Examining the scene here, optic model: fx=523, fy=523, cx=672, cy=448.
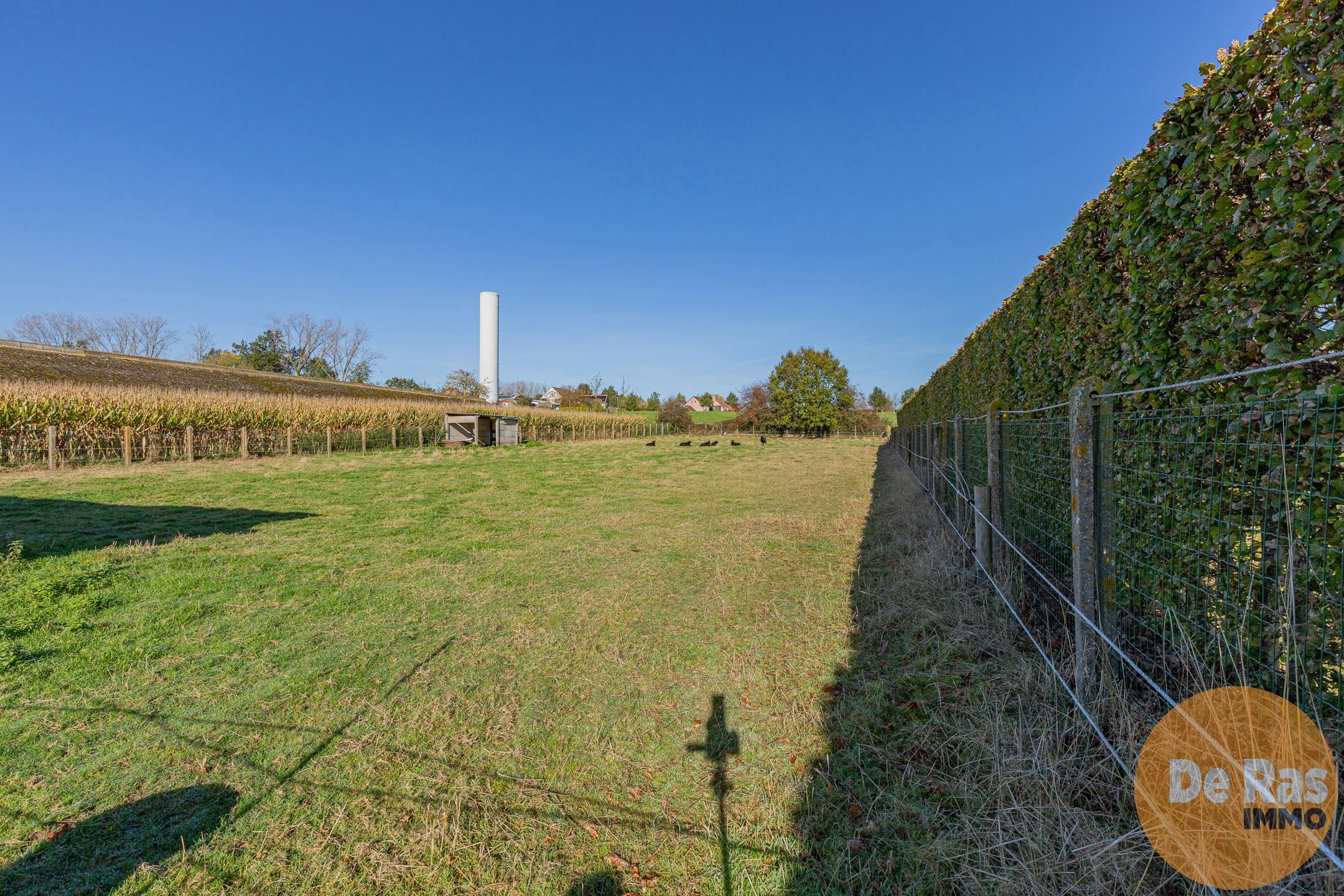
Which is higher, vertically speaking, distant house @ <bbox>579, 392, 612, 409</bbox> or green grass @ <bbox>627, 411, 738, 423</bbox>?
distant house @ <bbox>579, 392, 612, 409</bbox>

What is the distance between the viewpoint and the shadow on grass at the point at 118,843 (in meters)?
1.88

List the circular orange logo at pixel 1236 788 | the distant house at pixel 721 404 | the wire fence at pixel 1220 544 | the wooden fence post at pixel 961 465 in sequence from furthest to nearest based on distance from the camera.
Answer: the distant house at pixel 721 404
the wooden fence post at pixel 961 465
the wire fence at pixel 1220 544
the circular orange logo at pixel 1236 788

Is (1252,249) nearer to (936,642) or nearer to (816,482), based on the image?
(936,642)

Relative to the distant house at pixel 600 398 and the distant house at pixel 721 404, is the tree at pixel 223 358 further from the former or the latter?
the distant house at pixel 721 404

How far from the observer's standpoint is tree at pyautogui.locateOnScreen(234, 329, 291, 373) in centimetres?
5762

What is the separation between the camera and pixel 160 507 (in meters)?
8.75

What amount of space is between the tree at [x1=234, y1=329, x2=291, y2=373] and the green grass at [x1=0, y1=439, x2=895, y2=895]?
6193cm

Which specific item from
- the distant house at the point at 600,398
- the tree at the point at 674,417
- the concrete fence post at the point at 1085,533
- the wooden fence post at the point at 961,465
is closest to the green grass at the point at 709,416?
the tree at the point at 674,417

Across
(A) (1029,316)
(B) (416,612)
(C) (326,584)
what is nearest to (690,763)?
(B) (416,612)

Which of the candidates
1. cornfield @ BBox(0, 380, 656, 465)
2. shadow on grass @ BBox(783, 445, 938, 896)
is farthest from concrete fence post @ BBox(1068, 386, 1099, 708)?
cornfield @ BBox(0, 380, 656, 465)

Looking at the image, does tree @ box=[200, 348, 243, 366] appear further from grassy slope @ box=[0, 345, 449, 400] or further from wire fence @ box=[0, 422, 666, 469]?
wire fence @ box=[0, 422, 666, 469]

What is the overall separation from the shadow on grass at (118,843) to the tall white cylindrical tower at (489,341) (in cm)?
5923

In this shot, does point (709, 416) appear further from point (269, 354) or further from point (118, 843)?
point (118, 843)

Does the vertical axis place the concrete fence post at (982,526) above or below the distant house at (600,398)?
below
